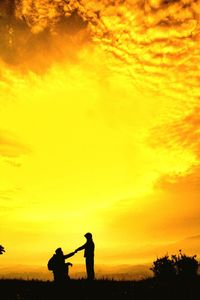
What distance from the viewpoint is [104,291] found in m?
19.8

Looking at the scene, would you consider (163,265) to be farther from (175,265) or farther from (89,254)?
(89,254)

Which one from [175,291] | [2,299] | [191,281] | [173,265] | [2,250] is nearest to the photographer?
[2,299]

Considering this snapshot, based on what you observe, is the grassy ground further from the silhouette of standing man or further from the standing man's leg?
the silhouette of standing man

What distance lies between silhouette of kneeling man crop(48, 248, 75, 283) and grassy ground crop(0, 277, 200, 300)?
35 centimetres

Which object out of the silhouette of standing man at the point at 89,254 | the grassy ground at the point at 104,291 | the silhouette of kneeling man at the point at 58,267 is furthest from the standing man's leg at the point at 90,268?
the silhouette of kneeling man at the point at 58,267

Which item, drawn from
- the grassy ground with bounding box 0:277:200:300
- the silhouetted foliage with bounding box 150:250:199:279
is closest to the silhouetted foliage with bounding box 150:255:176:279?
the silhouetted foliage with bounding box 150:250:199:279

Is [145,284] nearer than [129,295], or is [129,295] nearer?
[129,295]

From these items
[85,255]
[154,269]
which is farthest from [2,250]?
[154,269]

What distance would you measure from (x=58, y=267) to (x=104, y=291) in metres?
2.73

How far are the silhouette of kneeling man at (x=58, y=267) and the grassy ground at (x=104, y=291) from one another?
346 mm

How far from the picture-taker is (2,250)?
80.7ft

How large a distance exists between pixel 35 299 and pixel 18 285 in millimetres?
4187

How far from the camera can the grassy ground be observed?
18.7 meters

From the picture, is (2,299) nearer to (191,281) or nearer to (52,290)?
(52,290)
